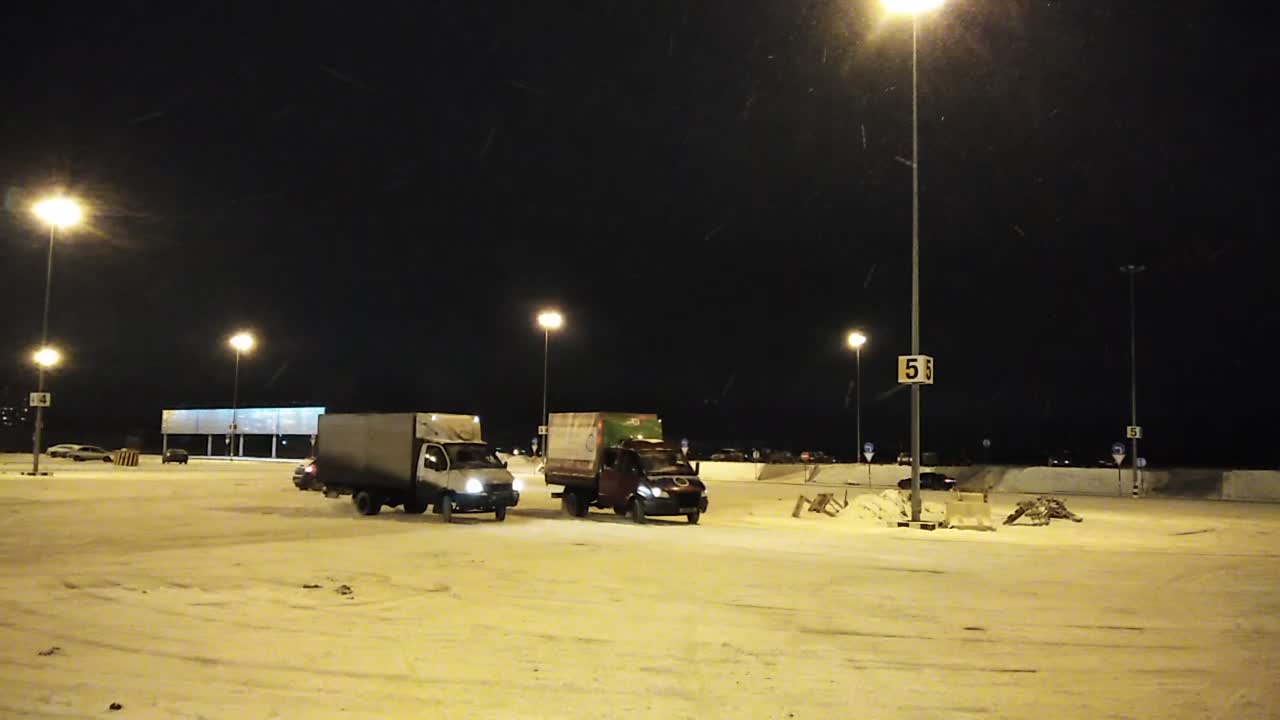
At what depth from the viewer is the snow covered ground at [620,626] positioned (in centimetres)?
716

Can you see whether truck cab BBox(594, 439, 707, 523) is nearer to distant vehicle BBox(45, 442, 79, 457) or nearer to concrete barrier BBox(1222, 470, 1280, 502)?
concrete barrier BBox(1222, 470, 1280, 502)

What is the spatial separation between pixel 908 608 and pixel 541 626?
4365mm

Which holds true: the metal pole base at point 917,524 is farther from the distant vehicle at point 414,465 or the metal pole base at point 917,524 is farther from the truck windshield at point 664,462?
the distant vehicle at point 414,465

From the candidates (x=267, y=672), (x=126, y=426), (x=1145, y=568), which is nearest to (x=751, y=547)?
(x=1145, y=568)

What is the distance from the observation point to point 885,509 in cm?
2683

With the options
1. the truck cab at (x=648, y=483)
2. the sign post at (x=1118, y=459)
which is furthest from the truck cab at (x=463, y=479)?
the sign post at (x=1118, y=459)

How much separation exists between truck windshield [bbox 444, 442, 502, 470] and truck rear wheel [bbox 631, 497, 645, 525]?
3.51 metres

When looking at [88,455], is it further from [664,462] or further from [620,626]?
[620,626]

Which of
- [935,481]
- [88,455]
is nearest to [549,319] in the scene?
[935,481]

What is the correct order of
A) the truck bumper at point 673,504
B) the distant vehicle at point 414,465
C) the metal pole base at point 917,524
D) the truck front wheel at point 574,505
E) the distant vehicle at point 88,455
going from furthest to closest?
the distant vehicle at point 88,455, the truck front wheel at point 574,505, the truck bumper at point 673,504, the metal pole base at point 917,524, the distant vehicle at point 414,465

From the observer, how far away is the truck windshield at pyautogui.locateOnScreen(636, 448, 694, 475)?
25281 mm

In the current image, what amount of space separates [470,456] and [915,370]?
36.7ft

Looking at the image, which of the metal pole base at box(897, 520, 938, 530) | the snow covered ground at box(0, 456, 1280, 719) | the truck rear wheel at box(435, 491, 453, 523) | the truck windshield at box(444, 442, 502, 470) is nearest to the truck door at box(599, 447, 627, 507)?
the truck windshield at box(444, 442, 502, 470)

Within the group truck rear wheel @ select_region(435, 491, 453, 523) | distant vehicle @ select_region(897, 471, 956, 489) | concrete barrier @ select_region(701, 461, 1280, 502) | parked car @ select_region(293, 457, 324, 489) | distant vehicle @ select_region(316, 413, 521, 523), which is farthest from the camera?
distant vehicle @ select_region(897, 471, 956, 489)
